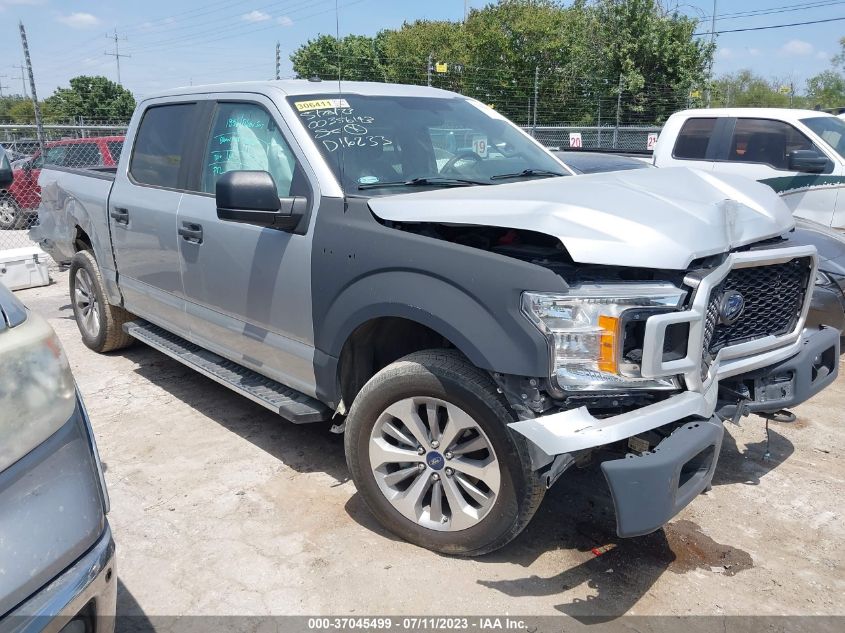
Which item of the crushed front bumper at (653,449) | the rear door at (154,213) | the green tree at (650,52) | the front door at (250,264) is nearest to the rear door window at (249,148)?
the front door at (250,264)

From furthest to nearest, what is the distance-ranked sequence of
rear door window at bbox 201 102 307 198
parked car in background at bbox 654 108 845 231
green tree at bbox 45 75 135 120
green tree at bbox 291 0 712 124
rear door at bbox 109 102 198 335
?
1. green tree at bbox 45 75 135 120
2. green tree at bbox 291 0 712 124
3. parked car in background at bbox 654 108 845 231
4. rear door at bbox 109 102 198 335
5. rear door window at bbox 201 102 307 198

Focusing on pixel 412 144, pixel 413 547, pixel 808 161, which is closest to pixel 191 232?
pixel 412 144

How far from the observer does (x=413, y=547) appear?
307cm

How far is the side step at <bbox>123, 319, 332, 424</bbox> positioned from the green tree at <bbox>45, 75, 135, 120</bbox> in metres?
43.2

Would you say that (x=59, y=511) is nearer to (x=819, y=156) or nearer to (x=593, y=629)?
(x=593, y=629)

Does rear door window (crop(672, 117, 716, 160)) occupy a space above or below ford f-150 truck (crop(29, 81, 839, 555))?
above

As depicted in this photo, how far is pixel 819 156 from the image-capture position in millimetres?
7316

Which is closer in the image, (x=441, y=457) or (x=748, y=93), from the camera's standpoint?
(x=441, y=457)

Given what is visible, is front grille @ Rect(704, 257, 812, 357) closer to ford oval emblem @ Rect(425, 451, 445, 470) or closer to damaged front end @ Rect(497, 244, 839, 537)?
damaged front end @ Rect(497, 244, 839, 537)

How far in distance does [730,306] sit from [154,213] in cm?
334

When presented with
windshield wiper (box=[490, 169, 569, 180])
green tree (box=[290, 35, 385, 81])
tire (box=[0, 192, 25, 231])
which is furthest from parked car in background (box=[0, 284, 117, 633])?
green tree (box=[290, 35, 385, 81])

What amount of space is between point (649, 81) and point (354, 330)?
2891 centimetres

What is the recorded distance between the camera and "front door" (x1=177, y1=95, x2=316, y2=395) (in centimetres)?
342

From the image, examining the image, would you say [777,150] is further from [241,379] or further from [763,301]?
[241,379]
